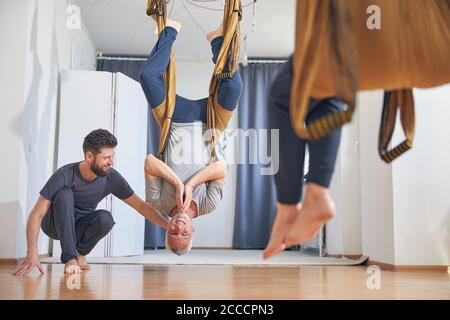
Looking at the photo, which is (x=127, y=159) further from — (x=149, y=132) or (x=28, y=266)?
(x=28, y=266)

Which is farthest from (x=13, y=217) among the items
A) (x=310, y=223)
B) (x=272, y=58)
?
(x=272, y=58)

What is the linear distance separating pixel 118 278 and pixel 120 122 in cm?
236

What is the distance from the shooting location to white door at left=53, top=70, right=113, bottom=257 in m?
5.05

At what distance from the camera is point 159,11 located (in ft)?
9.17

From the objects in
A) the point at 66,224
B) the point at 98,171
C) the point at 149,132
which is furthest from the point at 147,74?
the point at 149,132

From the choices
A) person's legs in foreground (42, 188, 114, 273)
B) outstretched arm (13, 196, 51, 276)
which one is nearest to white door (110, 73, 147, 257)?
person's legs in foreground (42, 188, 114, 273)

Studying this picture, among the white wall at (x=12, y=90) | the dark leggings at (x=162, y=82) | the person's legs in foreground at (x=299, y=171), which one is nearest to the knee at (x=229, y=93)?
the dark leggings at (x=162, y=82)

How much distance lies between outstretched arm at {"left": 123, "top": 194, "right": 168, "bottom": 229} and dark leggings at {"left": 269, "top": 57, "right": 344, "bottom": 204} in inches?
70.6

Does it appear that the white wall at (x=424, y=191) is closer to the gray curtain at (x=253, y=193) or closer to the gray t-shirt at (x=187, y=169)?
the gray t-shirt at (x=187, y=169)

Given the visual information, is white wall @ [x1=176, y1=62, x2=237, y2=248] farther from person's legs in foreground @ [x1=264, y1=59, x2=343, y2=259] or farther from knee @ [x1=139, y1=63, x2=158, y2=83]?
person's legs in foreground @ [x1=264, y1=59, x2=343, y2=259]

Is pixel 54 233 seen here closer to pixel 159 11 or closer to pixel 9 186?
pixel 9 186

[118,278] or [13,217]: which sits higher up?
[13,217]

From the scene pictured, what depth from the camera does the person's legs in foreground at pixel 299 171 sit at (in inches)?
55.2
